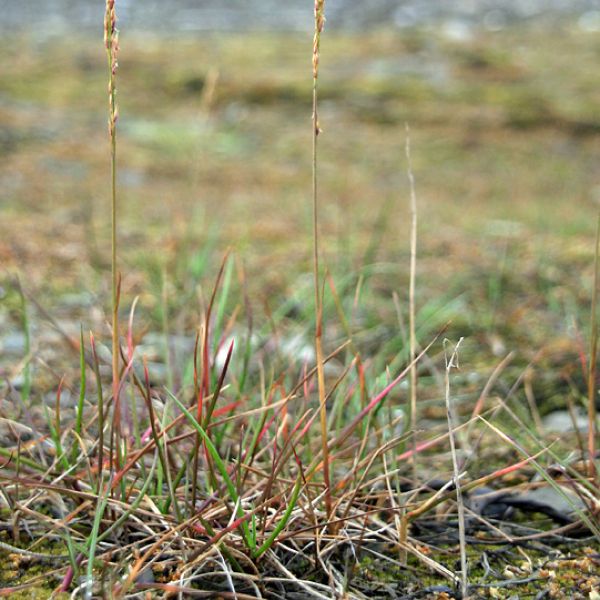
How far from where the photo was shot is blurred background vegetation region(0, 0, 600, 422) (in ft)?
8.28

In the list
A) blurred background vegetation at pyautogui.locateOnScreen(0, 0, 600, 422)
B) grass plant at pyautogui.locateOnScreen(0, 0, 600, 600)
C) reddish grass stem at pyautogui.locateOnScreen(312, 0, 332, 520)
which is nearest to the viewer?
reddish grass stem at pyautogui.locateOnScreen(312, 0, 332, 520)

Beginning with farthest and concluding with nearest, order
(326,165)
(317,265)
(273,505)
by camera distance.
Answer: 1. (326,165)
2. (273,505)
3. (317,265)

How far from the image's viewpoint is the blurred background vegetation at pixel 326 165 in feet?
8.28

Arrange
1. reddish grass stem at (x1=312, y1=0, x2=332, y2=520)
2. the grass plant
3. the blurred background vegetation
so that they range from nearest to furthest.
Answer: reddish grass stem at (x1=312, y1=0, x2=332, y2=520)
the grass plant
the blurred background vegetation

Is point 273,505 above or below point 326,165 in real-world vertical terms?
above

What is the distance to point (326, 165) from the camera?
20.6 ft

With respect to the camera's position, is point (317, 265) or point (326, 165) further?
point (326, 165)

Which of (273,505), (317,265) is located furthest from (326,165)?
(317,265)

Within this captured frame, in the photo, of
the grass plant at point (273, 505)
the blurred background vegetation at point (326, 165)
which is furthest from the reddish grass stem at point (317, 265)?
the blurred background vegetation at point (326, 165)

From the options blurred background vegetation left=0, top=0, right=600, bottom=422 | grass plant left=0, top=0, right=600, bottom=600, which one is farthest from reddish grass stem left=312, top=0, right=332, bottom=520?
blurred background vegetation left=0, top=0, right=600, bottom=422

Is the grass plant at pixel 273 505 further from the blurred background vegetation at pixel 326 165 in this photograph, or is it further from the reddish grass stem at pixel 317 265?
the blurred background vegetation at pixel 326 165

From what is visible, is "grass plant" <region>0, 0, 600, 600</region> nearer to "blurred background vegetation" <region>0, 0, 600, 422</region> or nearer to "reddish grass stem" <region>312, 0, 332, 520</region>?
"reddish grass stem" <region>312, 0, 332, 520</region>

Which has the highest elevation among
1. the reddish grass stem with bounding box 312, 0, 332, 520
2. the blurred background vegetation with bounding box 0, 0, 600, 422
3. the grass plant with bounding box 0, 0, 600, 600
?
the reddish grass stem with bounding box 312, 0, 332, 520

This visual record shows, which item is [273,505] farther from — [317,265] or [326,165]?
[326,165]
